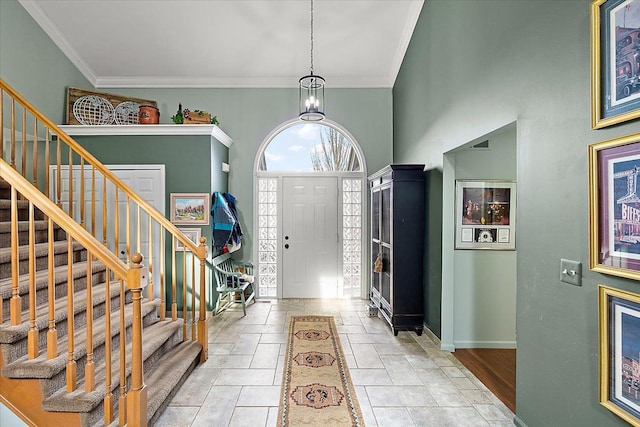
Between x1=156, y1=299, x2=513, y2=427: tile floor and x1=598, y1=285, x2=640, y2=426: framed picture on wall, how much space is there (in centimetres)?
100

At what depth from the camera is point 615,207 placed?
60.8 inches

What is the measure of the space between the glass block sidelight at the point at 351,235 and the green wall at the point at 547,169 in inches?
109

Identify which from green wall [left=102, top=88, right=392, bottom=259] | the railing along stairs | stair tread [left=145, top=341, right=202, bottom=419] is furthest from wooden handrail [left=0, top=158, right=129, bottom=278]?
green wall [left=102, top=88, right=392, bottom=259]

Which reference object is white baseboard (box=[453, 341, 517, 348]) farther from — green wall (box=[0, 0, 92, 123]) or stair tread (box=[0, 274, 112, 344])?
green wall (box=[0, 0, 92, 123])

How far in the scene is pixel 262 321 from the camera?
14.6 ft

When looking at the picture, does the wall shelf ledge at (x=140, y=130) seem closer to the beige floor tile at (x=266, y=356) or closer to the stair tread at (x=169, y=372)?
the stair tread at (x=169, y=372)

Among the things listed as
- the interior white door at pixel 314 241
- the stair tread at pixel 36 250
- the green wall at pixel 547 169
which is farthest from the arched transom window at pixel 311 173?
the green wall at pixel 547 169

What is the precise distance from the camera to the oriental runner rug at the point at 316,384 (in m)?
2.39

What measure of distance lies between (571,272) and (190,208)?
4194 millimetres

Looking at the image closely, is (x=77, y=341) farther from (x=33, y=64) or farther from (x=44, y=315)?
(x=33, y=64)

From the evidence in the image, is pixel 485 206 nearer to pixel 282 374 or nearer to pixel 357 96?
pixel 282 374

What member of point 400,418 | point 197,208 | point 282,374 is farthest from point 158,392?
point 197,208

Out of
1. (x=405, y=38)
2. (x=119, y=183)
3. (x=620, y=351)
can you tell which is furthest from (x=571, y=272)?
(x=405, y=38)

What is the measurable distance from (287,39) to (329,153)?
178 centimetres
